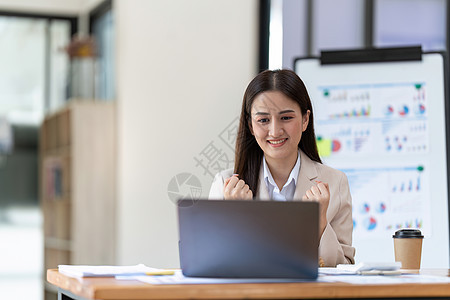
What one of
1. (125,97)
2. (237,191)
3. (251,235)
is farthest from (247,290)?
(125,97)

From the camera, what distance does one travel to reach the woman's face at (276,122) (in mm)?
2289

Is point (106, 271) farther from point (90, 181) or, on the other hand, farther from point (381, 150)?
point (90, 181)

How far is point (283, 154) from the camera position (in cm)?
231

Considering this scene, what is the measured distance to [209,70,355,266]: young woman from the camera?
7.54 feet

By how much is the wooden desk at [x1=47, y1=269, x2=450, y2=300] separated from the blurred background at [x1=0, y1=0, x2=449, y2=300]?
235 centimetres

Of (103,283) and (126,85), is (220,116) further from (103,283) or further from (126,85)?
(103,283)

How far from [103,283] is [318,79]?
246 centimetres

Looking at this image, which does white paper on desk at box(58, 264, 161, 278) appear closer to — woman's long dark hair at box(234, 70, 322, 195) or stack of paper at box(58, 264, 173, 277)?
stack of paper at box(58, 264, 173, 277)

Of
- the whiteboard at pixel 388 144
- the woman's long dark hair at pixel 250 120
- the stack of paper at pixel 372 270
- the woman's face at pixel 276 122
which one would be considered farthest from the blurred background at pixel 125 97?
the stack of paper at pixel 372 270

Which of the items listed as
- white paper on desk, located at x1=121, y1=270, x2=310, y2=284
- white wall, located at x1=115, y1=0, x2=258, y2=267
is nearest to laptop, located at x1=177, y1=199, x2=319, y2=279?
white paper on desk, located at x1=121, y1=270, x2=310, y2=284

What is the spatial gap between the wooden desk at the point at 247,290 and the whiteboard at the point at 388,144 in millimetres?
2043

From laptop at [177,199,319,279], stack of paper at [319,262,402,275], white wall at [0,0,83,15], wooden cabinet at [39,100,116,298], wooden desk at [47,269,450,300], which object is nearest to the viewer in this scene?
wooden desk at [47,269,450,300]

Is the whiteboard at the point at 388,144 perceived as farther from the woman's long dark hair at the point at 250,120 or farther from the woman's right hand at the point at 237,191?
the woman's right hand at the point at 237,191

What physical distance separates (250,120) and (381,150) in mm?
1419
